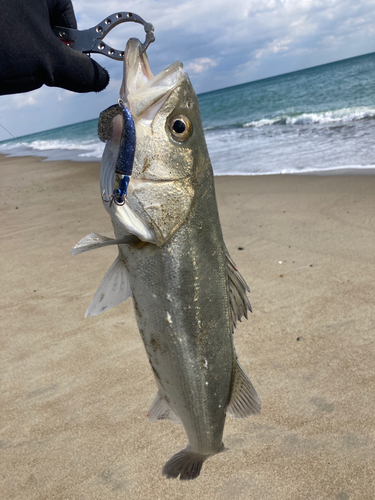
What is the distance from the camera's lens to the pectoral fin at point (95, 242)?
1.63 m

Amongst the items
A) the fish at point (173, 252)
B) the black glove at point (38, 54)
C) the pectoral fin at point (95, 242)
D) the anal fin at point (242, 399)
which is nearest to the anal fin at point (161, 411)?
the fish at point (173, 252)

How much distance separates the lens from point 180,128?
1590mm

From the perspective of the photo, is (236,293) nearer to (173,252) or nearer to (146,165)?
(173,252)

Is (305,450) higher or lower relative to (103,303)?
lower

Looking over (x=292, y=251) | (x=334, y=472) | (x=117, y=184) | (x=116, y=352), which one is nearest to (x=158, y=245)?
(x=117, y=184)

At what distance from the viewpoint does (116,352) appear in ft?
13.7

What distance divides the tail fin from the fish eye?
5.26 feet

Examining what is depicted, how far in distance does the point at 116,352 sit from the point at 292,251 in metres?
3.13

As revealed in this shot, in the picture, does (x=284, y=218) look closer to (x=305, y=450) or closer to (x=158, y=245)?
(x=305, y=450)

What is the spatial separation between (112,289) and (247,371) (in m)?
2.45

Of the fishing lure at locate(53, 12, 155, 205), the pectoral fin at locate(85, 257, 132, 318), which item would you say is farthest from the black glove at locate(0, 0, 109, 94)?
the pectoral fin at locate(85, 257, 132, 318)

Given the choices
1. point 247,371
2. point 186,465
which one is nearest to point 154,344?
point 186,465

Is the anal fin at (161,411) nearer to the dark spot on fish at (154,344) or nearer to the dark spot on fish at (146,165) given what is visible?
the dark spot on fish at (154,344)

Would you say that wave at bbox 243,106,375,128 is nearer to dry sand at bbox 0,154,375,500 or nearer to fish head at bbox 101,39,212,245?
dry sand at bbox 0,154,375,500
